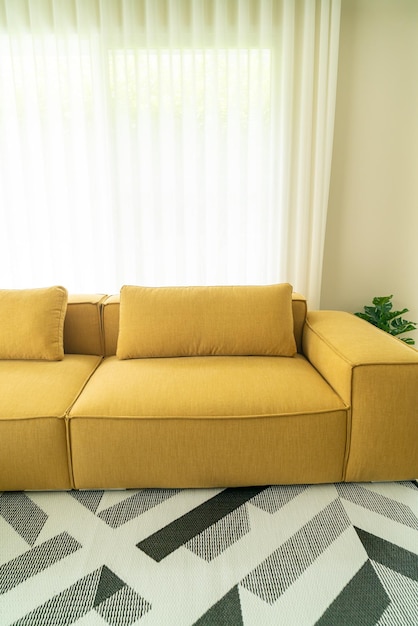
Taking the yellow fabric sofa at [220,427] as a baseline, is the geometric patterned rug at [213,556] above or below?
below

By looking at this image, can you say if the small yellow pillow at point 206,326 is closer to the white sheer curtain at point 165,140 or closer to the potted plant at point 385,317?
the white sheer curtain at point 165,140

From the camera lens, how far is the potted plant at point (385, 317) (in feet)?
7.62

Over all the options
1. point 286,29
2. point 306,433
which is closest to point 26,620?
point 306,433

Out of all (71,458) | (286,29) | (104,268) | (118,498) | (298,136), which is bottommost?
(118,498)

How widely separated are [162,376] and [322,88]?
1.93 meters

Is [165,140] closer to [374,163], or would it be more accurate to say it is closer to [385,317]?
[374,163]

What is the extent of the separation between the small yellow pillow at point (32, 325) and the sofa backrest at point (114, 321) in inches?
8.5

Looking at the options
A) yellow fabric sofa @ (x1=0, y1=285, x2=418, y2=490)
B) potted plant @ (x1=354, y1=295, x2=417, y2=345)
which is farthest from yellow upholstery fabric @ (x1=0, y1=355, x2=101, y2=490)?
potted plant @ (x1=354, y1=295, x2=417, y2=345)

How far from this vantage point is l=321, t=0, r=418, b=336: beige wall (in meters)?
2.17

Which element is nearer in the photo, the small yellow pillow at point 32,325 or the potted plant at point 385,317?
the small yellow pillow at point 32,325

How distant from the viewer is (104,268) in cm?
238

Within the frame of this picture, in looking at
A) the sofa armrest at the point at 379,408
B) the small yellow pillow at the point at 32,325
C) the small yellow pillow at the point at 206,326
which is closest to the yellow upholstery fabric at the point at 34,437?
the small yellow pillow at the point at 32,325

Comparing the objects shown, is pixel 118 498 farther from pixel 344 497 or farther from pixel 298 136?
pixel 298 136

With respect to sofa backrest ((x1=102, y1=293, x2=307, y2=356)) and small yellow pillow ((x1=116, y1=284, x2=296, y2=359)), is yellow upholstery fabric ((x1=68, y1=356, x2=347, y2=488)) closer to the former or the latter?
small yellow pillow ((x1=116, y1=284, x2=296, y2=359))
